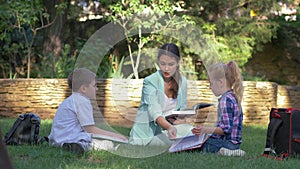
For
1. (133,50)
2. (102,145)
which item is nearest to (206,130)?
(102,145)

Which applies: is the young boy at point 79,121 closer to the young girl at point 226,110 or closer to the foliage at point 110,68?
the young girl at point 226,110

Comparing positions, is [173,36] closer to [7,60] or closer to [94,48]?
[94,48]

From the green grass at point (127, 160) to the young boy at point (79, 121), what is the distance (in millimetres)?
155

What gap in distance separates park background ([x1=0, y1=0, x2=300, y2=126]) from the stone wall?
0.02m

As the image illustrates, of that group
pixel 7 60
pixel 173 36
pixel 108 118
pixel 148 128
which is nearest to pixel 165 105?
pixel 148 128

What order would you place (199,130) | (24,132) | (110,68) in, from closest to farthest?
(199,130) → (24,132) → (110,68)

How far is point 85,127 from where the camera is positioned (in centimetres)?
528

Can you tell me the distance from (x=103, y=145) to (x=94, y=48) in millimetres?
5313

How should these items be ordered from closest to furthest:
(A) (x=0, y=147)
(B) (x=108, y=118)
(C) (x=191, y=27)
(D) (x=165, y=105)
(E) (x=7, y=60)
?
(A) (x=0, y=147), (D) (x=165, y=105), (B) (x=108, y=118), (C) (x=191, y=27), (E) (x=7, y=60)

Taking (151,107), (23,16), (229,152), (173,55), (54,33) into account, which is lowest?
(229,152)

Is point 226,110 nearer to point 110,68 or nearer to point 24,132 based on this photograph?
point 24,132

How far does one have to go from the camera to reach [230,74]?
525cm

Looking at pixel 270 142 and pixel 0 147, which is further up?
pixel 0 147

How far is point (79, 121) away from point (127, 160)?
0.98 meters
